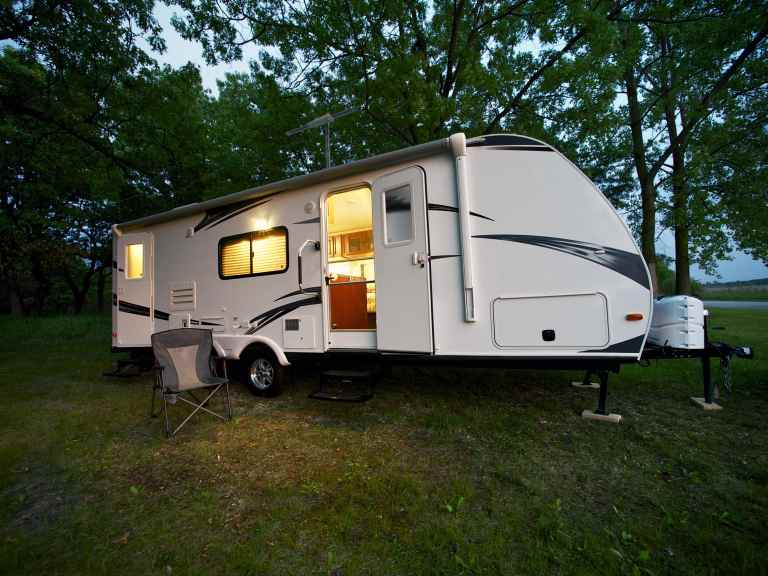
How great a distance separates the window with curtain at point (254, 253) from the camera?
4.85 metres

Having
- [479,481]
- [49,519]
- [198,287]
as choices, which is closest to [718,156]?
[479,481]

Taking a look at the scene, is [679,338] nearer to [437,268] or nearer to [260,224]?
[437,268]

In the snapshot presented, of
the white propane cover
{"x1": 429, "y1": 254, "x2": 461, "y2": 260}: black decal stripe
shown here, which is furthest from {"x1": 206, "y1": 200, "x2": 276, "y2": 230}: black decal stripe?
the white propane cover

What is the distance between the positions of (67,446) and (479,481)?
406 centimetres

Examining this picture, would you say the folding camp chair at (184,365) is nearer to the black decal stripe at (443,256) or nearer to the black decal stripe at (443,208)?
the black decal stripe at (443,256)

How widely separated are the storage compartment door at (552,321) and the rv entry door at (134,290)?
18.4 feet

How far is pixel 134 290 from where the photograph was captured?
6066 millimetres

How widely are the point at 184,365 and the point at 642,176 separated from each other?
456 inches

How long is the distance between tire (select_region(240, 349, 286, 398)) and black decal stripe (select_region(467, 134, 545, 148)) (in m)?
3.64

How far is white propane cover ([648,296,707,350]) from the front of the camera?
3.43 m

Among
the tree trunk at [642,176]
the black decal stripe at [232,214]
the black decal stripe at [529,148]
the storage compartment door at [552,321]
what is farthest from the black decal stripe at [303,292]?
the tree trunk at [642,176]

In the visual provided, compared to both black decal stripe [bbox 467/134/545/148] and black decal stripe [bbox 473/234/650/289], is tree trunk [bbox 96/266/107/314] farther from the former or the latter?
black decal stripe [bbox 473/234/650/289]

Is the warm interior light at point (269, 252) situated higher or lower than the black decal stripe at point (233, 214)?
lower

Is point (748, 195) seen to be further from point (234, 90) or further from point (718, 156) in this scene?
point (234, 90)
